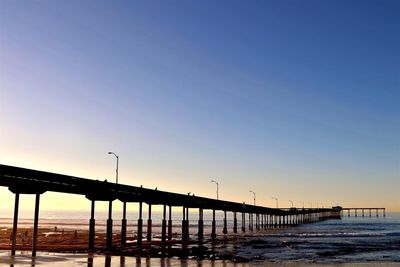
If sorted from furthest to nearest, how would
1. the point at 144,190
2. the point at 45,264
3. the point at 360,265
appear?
the point at 144,190 → the point at 360,265 → the point at 45,264

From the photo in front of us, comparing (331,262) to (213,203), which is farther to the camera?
(213,203)

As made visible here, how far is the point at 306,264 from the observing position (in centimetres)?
3500

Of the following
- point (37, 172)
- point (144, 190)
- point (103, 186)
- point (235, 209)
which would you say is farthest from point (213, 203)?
point (37, 172)

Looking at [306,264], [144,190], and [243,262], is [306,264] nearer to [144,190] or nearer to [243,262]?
[243,262]

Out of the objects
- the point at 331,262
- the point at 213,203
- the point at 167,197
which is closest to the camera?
the point at 331,262

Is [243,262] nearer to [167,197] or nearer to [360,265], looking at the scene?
[360,265]

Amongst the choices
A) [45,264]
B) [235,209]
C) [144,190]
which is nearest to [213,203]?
[235,209]

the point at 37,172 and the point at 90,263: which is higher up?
the point at 37,172

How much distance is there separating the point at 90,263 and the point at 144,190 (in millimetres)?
31405

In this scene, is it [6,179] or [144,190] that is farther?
[144,190]

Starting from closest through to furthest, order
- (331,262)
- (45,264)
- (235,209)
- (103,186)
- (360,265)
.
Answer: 1. (45,264)
2. (360,265)
3. (331,262)
4. (103,186)
5. (235,209)

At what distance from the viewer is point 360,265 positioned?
1353 inches

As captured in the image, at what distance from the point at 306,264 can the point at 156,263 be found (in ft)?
35.7

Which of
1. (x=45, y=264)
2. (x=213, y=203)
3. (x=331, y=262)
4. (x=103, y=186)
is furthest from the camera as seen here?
(x=213, y=203)
